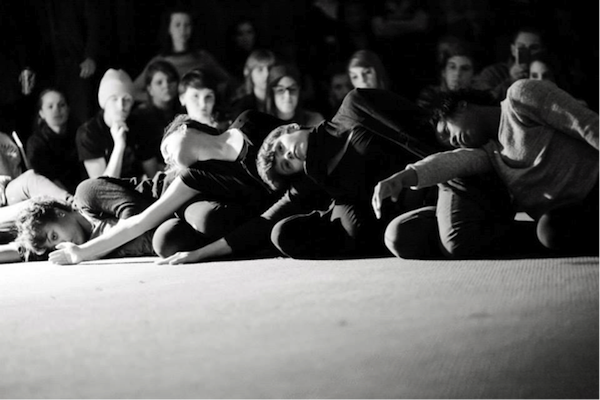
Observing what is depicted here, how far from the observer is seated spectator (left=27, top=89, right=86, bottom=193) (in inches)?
136

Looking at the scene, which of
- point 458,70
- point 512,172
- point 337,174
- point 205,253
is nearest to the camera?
point 512,172

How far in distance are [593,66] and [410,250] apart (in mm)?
1891

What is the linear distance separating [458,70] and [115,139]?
4.86 ft

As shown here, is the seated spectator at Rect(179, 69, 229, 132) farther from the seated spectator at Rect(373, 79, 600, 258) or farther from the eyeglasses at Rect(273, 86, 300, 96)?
the seated spectator at Rect(373, 79, 600, 258)

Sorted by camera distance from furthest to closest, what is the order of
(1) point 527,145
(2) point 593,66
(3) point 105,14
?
(3) point 105,14, (2) point 593,66, (1) point 527,145

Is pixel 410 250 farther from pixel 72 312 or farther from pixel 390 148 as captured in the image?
pixel 72 312

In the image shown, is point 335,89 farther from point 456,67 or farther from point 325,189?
point 325,189

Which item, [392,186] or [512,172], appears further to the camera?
[512,172]

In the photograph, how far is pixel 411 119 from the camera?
206 cm

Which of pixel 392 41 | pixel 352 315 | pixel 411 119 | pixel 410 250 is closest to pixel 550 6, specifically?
pixel 392 41

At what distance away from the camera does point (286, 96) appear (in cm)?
330

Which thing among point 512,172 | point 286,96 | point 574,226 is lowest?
point 574,226

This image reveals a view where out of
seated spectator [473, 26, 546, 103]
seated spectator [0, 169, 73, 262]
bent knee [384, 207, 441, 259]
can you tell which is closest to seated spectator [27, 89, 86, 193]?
seated spectator [0, 169, 73, 262]

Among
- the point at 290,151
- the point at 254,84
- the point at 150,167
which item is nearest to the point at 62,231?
the point at 290,151
